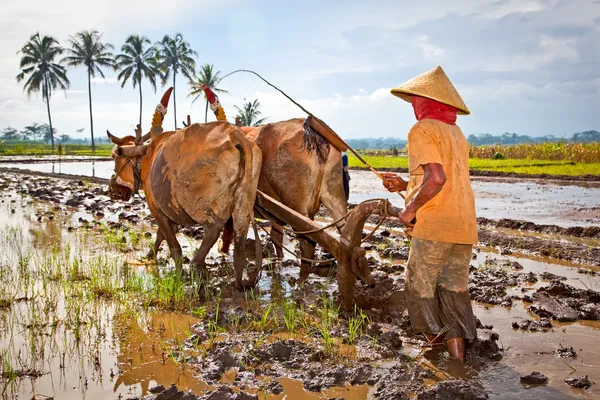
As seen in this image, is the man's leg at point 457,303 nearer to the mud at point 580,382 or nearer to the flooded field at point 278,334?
the flooded field at point 278,334

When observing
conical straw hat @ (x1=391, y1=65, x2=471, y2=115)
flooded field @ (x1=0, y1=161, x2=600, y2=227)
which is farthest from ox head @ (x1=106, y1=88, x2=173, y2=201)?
flooded field @ (x1=0, y1=161, x2=600, y2=227)

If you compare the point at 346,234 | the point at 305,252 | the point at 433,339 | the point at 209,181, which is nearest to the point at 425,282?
the point at 433,339

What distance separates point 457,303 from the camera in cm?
381

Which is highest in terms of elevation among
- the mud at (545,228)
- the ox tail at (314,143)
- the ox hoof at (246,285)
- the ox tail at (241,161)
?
the ox tail at (314,143)

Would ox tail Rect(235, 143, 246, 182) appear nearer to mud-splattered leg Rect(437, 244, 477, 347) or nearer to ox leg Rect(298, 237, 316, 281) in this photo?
ox leg Rect(298, 237, 316, 281)

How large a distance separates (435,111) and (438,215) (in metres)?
0.73

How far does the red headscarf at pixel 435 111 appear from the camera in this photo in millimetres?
3738

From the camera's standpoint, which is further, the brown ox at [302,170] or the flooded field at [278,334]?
the brown ox at [302,170]

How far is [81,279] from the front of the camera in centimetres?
605

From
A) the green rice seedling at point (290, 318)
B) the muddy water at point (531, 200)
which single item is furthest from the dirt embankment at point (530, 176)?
the green rice seedling at point (290, 318)

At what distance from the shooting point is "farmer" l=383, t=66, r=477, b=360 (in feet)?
11.8

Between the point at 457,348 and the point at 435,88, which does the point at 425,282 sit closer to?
the point at 457,348

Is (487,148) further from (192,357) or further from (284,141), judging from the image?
(192,357)

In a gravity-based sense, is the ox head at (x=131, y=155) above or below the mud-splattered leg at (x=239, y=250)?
above
